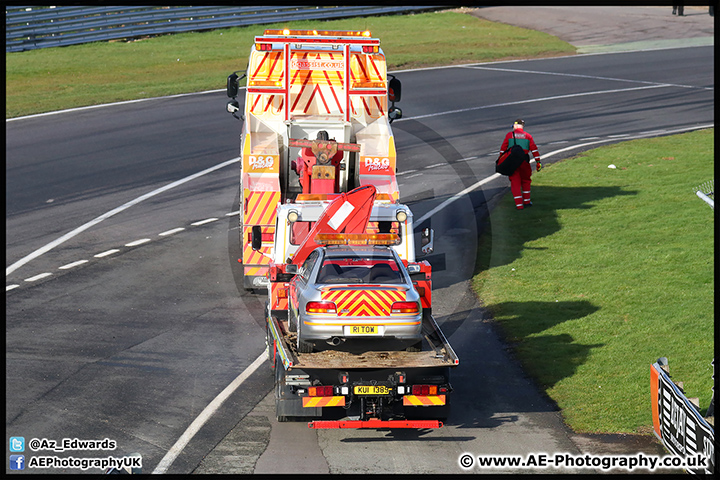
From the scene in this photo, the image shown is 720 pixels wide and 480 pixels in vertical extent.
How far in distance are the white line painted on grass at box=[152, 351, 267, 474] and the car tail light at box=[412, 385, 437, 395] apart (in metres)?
3.14

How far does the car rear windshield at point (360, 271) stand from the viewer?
1265 cm

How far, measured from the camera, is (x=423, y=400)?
11891 mm

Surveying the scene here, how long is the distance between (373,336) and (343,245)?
225 cm

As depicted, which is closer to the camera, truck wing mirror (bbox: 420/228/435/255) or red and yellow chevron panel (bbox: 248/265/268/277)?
truck wing mirror (bbox: 420/228/435/255)

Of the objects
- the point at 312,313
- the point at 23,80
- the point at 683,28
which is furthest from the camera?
the point at 683,28

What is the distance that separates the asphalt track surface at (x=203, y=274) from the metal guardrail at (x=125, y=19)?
12.8 metres

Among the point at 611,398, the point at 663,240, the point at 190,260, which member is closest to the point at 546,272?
the point at 663,240

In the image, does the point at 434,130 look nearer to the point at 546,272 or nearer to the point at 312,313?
the point at 546,272

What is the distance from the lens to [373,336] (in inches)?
480

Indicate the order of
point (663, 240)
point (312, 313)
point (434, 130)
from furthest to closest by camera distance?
point (434, 130) < point (663, 240) < point (312, 313)

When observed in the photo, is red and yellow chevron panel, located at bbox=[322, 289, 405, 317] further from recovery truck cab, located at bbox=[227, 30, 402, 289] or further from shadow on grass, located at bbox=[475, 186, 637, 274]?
shadow on grass, located at bbox=[475, 186, 637, 274]

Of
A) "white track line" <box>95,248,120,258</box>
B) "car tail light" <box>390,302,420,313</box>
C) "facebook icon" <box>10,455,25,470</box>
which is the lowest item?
"facebook icon" <box>10,455,25,470</box>

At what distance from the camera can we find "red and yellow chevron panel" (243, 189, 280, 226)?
712 inches

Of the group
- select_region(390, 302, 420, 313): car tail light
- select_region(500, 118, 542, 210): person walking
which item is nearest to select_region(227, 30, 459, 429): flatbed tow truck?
select_region(390, 302, 420, 313): car tail light
